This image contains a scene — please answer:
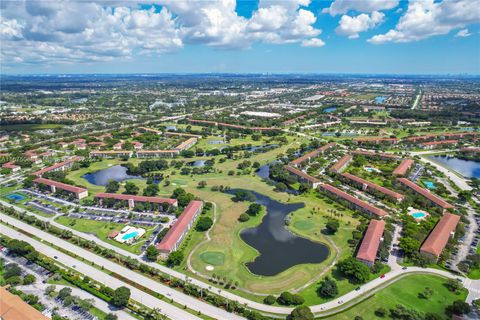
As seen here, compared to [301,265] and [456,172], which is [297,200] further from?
[456,172]

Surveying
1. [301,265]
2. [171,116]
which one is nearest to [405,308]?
[301,265]

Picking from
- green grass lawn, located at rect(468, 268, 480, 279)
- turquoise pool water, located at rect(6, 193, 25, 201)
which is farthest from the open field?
green grass lawn, located at rect(468, 268, 480, 279)

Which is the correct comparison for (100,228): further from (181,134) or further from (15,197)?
(181,134)

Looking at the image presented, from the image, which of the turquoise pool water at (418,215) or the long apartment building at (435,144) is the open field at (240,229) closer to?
the turquoise pool water at (418,215)

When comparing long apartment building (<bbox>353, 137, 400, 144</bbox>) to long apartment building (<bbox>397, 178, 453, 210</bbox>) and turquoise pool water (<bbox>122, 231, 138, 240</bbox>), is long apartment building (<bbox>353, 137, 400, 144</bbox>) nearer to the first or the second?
long apartment building (<bbox>397, 178, 453, 210</bbox>)

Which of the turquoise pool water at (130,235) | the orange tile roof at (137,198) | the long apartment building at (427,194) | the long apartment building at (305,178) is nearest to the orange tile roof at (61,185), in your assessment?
the orange tile roof at (137,198)
